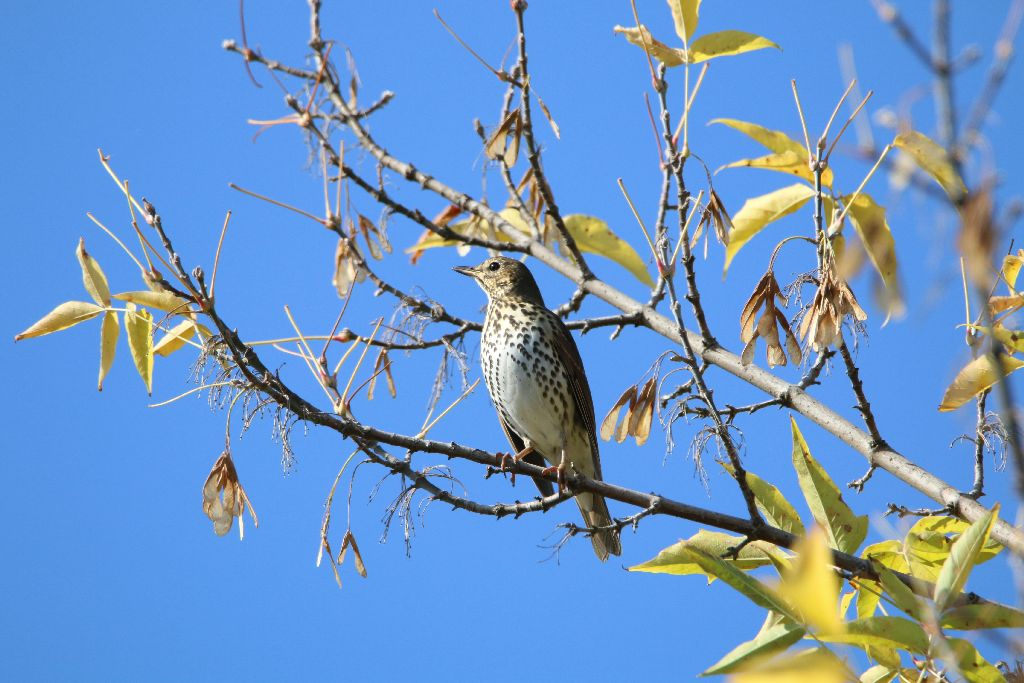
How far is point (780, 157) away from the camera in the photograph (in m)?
3.45

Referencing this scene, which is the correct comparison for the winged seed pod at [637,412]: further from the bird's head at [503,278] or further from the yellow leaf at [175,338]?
the bird's head at [503,278]

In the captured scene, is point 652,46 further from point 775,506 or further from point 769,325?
point 775,506

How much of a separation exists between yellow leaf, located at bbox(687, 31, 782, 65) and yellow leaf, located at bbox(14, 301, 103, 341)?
81.3 inches

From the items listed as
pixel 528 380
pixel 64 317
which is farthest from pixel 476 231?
pixel 64 317

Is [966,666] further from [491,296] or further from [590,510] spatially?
[491,296]

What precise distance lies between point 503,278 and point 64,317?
366 cm

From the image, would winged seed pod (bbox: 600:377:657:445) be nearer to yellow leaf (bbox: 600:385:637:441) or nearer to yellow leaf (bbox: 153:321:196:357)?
yellow leaf (bbox: 600:385:637:441)

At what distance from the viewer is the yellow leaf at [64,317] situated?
332 cm

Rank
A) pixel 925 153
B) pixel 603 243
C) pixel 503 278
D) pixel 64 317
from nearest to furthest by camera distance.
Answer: pixel 925 153 → pixel 64 317 → pixel 603 243 → pixel 503 278

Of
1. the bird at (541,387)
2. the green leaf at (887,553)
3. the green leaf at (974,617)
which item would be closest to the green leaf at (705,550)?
the green leaf at (887,553)

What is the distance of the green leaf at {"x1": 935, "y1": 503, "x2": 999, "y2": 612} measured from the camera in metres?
2.12

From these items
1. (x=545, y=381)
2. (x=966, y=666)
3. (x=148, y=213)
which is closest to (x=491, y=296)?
(x=545, y=381)

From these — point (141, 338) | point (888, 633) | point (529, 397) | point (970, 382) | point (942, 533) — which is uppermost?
point (529, 397)

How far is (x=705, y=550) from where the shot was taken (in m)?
3.08
